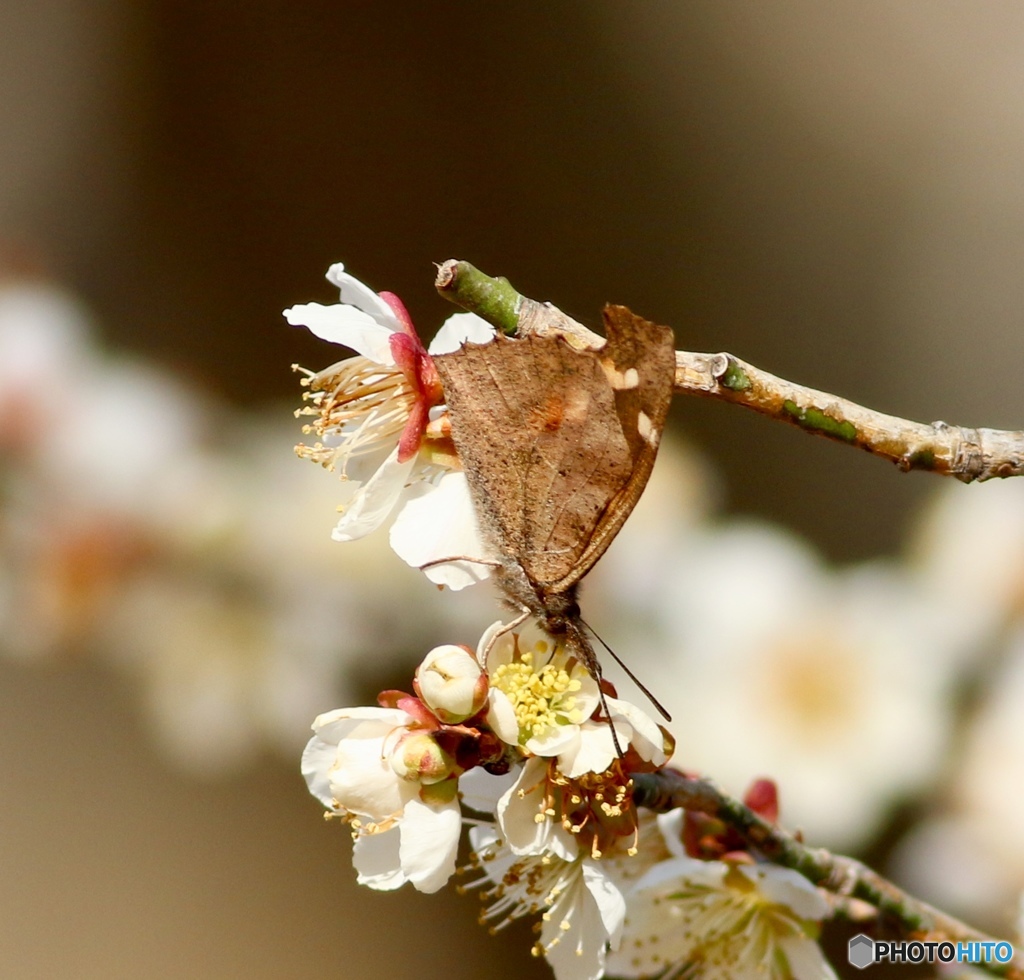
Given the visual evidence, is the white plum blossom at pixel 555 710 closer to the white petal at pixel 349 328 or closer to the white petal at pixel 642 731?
the white petal at pixel 642 731

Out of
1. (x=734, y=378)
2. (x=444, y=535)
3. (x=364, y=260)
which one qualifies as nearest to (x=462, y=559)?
(x=444, y=535)

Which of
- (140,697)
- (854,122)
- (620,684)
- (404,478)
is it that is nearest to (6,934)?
(140,697)

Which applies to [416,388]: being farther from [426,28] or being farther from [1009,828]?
[426,28]

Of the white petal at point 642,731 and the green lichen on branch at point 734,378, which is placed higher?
the green lichen on branch at point 734,378

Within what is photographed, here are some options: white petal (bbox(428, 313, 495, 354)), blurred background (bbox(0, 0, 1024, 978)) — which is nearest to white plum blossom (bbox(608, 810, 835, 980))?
white petal (bbox(428, 313, 495, 354))

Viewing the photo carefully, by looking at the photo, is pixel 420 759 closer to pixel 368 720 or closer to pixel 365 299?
pixel 368 720

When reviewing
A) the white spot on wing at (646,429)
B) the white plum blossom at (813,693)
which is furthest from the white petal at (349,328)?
the white plum blossom at (813,693)
